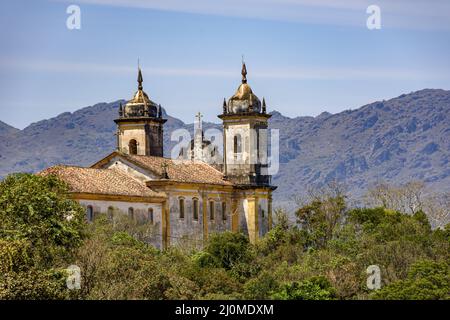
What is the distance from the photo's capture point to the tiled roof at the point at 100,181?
236ft

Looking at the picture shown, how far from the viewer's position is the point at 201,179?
81562 millimetres

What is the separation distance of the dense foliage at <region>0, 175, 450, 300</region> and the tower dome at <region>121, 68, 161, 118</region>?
1410 centimetres

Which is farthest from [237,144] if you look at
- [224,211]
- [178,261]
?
[178,261]

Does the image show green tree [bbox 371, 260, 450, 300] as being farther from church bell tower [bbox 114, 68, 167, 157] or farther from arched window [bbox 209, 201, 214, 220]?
church bell tower [bbox 114, 68, 167, 157]

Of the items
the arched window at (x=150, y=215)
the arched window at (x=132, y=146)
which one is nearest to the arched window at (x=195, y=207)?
the arched window at (x=150, y=215)

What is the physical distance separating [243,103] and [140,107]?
6.52 metres

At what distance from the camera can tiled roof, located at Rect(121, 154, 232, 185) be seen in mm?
78812

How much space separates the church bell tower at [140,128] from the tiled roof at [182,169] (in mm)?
2979

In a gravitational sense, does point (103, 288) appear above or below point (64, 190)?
below

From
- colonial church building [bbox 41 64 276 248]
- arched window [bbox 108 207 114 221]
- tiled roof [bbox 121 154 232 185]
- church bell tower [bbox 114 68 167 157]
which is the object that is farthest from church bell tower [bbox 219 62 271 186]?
arched window [bbox 108 207 114 221]

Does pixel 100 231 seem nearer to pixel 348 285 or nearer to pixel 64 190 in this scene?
pixel 64 190
